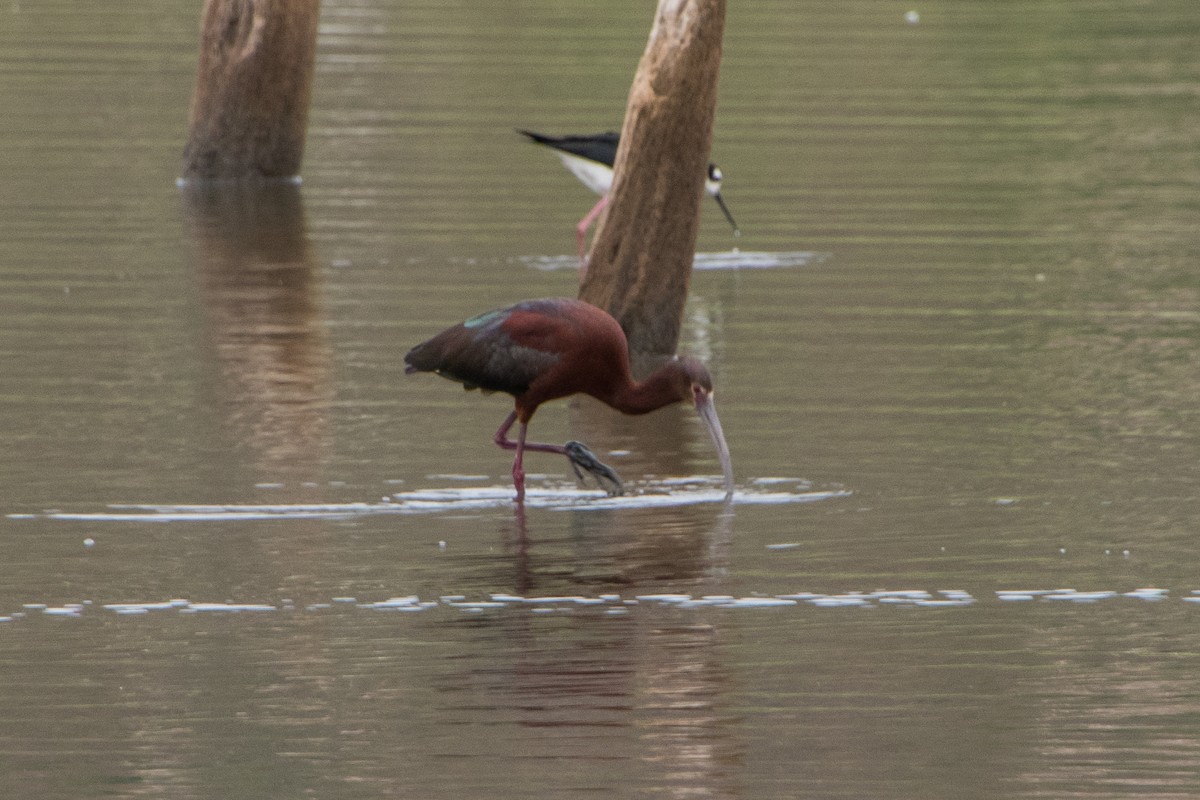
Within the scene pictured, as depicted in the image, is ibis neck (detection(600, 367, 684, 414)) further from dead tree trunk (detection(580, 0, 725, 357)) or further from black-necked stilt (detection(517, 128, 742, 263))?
black-necked stilt (detection(517, 128, 742, 263))

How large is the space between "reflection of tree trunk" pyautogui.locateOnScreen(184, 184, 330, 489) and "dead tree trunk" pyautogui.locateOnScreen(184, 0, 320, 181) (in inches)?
10.0

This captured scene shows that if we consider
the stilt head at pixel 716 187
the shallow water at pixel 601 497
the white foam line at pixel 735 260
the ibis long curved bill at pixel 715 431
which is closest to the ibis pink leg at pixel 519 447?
the shallow water at pixel 601 497

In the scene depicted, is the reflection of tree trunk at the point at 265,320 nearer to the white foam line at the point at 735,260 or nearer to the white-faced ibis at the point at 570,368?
the white-faced ibis at the point at 570,368

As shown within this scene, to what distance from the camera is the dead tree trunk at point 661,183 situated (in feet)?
47.8

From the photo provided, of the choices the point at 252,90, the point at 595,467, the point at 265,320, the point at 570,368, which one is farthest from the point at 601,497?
the point at 252,90

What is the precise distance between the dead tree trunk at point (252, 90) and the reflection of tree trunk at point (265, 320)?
0.83 feet

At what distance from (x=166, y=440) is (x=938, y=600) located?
4.35m

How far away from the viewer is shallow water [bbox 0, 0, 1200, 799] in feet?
25.9

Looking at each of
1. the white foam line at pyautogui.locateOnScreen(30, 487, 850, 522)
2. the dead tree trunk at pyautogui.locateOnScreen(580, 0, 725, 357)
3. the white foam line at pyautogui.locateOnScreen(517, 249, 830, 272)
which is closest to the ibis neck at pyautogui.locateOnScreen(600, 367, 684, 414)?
the white foam line at pyautogui.locateOnScreen(30, 487, 850, 522)

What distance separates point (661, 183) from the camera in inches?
580

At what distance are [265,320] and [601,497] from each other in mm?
5044

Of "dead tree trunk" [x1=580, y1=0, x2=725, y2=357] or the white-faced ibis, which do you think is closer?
the white-faced ibis

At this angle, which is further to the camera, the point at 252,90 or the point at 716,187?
the point at 252,90

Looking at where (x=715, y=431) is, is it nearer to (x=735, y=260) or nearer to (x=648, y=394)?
(x=648, y=394)
